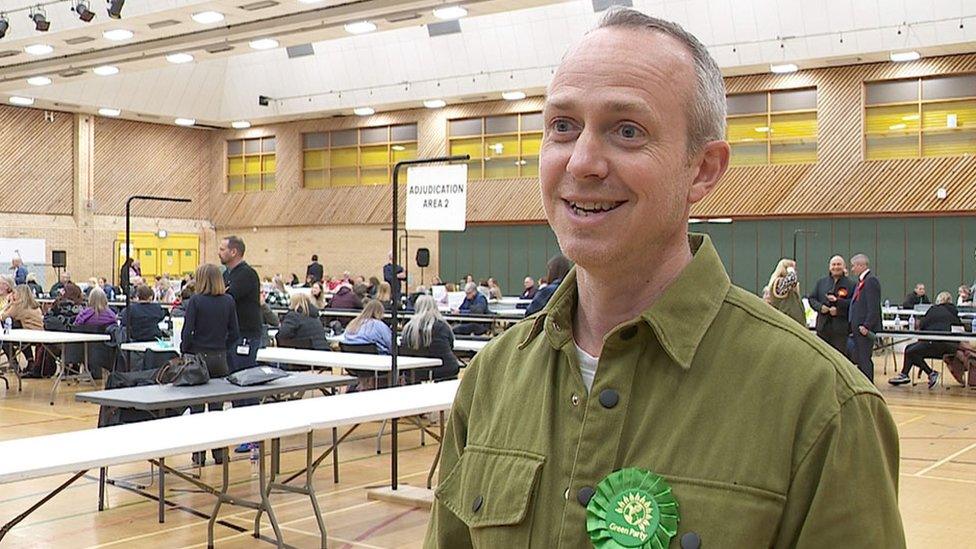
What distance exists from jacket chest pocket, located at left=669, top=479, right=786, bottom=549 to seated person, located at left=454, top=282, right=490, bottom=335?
13379 millimetres

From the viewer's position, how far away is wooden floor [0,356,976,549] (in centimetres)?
568

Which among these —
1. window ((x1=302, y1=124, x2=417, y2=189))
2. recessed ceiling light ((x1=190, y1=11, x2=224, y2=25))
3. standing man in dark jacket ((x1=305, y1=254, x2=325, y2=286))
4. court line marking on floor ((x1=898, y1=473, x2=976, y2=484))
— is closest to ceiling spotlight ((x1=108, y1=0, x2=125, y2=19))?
recessed ceiling light ((x1=190, y1=11, x2=224, y2=25))

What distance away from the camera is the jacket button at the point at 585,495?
3.70 ft

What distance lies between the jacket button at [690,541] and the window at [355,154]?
80.8 ft

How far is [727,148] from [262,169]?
28.3 m

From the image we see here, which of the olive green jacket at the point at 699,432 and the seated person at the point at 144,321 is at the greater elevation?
the olive green jacket at the point at 699,432

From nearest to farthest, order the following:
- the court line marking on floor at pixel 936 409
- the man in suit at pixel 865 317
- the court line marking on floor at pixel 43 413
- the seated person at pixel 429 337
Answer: the seated person at pixel 429 337 → the court line marking on floor at pixel 43 413 → the court line marking on floor at pixel 936 409 → the man in suit at pixel 865 317

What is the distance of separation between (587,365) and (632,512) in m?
0.21

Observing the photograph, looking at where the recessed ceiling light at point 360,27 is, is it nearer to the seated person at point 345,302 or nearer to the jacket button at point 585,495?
the seated person at point 345,302

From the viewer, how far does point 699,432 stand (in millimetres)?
1079

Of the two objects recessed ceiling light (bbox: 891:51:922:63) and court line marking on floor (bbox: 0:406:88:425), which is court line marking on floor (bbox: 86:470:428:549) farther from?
recessed ceiling light (bbox: 891:51:922:63)

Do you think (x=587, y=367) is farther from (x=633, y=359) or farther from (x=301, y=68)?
(x=301, y=68)

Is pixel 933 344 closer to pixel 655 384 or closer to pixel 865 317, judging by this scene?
pixel 865 317

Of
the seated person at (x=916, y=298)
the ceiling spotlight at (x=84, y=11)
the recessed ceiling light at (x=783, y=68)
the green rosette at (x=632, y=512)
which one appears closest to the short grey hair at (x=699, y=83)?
the green rosette at (x=632, y=512)
